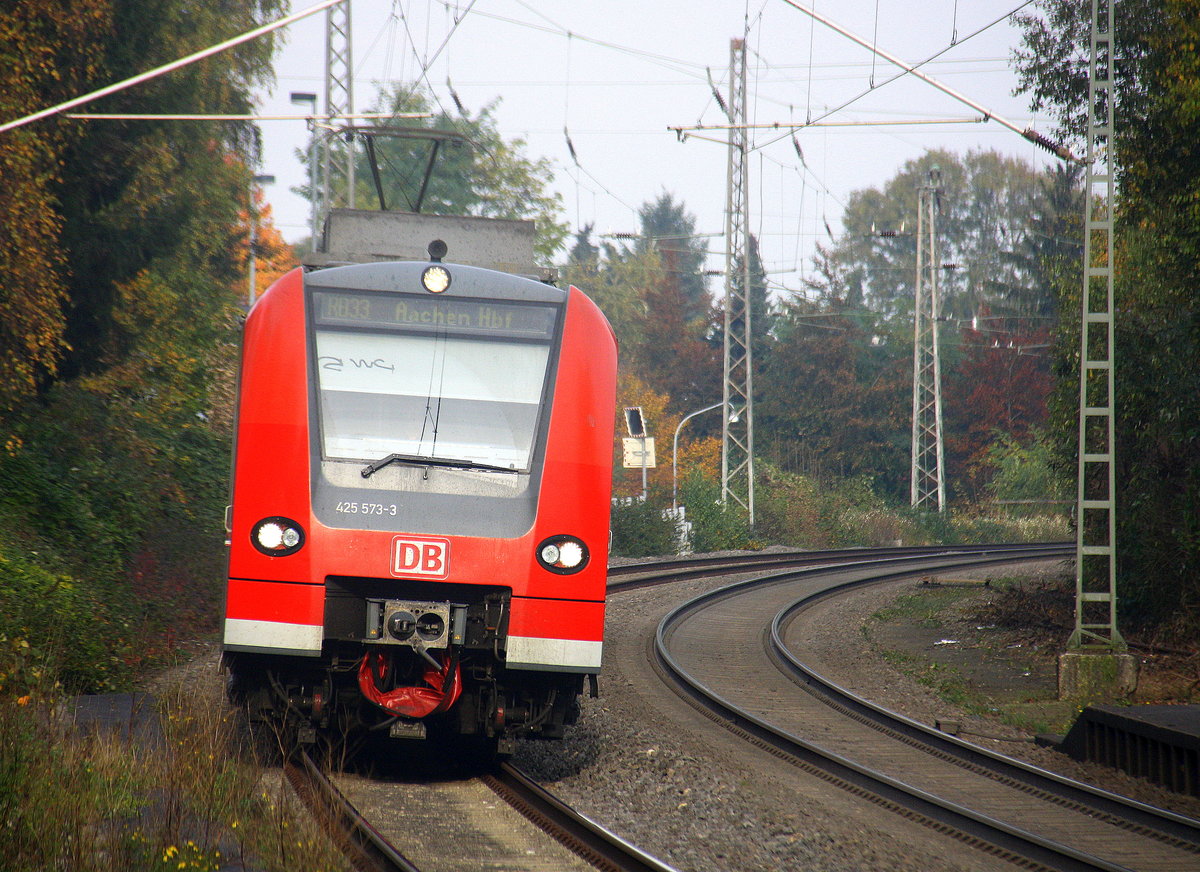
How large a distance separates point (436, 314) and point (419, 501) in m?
1.25

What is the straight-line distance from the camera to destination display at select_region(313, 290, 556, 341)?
6988 mm

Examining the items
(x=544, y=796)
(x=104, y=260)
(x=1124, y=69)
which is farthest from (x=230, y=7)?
(x=544, y=796)

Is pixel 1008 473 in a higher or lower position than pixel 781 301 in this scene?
lower

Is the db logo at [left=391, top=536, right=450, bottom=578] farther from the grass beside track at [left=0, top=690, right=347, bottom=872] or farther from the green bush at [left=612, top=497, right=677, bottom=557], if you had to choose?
the green bush at [left=612, top=497, right=677, bottom=557]

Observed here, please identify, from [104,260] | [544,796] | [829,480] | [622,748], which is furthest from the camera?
[829,480]

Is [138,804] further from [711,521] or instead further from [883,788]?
[711,521]

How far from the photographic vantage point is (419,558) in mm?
6391

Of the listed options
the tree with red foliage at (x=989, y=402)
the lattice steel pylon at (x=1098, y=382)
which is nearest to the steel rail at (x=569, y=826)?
the lattice steel pylon at (x=1098, y=382)

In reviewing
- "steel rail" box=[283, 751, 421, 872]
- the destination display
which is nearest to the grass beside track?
"steel rail" box=[283, 751, 421, 872]

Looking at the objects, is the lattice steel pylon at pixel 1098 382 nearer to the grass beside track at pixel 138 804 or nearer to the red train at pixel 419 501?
the red train at pixel 419 501

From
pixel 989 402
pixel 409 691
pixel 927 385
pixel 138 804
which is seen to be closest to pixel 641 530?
pixel 409 691

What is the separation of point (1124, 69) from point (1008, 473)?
108 feet

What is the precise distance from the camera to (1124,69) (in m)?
14.5

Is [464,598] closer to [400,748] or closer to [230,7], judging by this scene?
[400,748]
